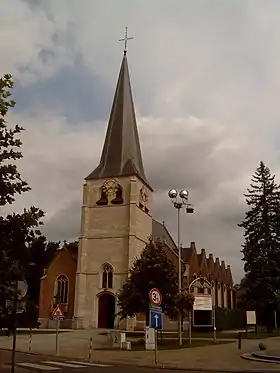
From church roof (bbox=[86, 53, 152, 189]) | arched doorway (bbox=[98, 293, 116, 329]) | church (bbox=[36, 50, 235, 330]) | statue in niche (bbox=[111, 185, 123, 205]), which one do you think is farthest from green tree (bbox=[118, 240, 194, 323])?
church roof (bbox=[86, 53, 152, 189])

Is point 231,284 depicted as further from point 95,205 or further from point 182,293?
point 182,293

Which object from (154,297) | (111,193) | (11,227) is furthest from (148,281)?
(111,193)

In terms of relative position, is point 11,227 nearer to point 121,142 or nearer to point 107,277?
point 107,277

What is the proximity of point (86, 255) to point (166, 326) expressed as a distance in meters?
12.1

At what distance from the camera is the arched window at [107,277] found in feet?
184

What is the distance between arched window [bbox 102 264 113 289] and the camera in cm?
5597

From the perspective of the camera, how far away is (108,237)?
57781mm

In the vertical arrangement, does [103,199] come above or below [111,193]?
below

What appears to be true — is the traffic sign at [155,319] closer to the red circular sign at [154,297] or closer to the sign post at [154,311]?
the sign post at [154,311]

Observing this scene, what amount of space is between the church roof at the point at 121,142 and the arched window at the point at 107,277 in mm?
11055

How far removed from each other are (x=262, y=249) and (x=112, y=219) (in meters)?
20.1

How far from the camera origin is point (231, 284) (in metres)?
93.4

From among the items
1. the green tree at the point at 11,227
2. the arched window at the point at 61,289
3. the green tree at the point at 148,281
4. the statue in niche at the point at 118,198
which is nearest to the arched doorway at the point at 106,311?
the arched window at the point at 61,289

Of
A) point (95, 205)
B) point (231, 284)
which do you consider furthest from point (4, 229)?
point (231, 284)
